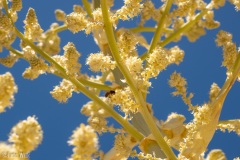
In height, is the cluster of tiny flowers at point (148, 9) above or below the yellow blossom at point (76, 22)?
above

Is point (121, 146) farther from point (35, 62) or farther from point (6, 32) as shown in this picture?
point (6, 32)

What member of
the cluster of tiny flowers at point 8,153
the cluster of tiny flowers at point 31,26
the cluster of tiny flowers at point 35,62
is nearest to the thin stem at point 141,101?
the cluster of tiny flowers at point 35,62

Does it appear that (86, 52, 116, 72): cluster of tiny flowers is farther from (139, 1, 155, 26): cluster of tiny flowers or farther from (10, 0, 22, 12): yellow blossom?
(139, 1, 155, 26): cluster of tiny flowers

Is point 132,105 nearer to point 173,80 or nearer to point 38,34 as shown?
point 173,80

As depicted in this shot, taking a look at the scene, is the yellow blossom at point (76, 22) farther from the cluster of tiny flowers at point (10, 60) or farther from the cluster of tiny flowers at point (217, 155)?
the cluster of tiny flowers at point (217, 155)

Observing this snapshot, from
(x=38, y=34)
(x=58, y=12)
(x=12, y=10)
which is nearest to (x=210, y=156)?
(x=38, y=34)

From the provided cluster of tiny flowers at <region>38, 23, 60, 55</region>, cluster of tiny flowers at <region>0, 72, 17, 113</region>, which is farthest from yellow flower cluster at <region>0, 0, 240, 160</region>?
cluster of tiny flowers at <region>38, 23, 60, 55</region>
